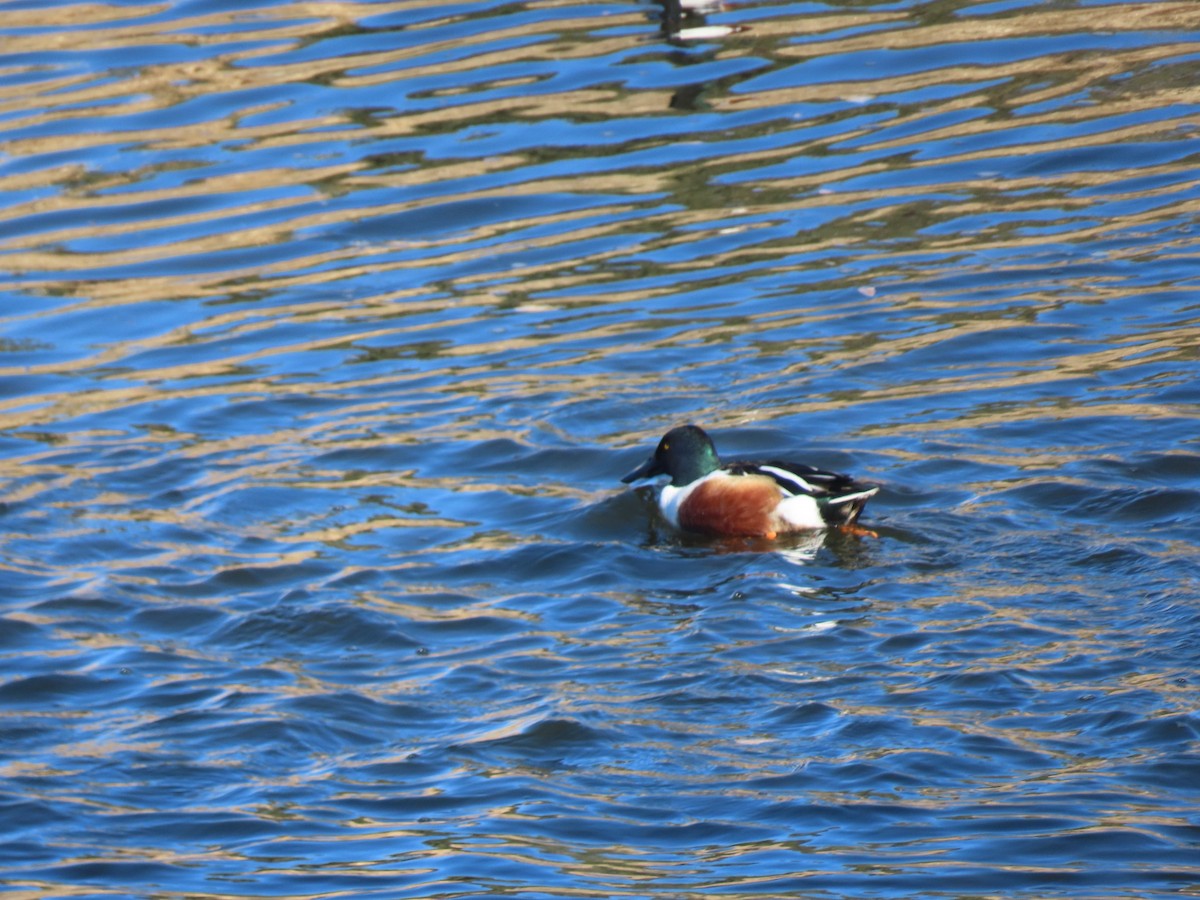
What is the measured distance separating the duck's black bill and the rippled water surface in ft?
0.96

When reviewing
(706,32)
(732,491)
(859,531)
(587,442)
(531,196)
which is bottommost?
(859,531)

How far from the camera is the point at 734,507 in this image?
28.2ft

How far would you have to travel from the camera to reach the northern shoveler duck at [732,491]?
8.15 metres

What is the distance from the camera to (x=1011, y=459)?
829 cm

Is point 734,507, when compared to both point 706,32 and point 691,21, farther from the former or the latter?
point 691,21

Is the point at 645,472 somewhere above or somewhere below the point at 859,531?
above

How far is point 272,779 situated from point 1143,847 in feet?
9.09

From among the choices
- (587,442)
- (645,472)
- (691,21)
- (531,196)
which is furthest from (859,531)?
(691,21)

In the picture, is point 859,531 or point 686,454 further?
point 686,454

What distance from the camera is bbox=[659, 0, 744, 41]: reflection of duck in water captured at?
15398 millimetres

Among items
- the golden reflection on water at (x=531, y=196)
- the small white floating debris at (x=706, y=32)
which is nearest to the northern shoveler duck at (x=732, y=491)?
the golden reflection on water at (x=531, y=196)

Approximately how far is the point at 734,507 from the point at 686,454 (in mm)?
344

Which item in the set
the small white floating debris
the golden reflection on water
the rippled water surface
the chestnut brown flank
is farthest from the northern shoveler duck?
the small white floating debris

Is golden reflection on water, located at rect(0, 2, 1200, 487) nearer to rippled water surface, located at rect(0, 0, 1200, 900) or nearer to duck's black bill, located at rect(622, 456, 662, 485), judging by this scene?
rippled water surface, located at rect(0, 0, 1200, 900)
